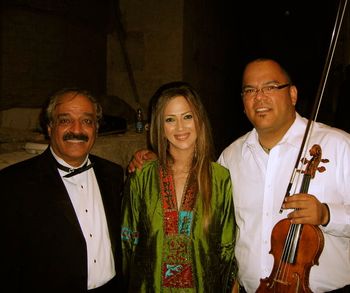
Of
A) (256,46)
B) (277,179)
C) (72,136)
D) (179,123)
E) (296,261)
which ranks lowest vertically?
(296,261)

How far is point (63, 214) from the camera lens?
195cm

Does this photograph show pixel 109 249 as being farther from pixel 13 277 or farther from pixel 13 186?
pixel 13 186

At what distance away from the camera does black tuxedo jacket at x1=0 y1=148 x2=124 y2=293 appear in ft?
6.06

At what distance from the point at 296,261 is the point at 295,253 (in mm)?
42

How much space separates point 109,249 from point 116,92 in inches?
209

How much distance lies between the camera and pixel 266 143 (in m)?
2.12

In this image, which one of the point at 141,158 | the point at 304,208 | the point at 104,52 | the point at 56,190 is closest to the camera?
the point at 304,208

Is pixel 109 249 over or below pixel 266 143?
below

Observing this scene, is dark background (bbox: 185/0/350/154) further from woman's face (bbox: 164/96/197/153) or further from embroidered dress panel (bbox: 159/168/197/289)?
embroidered dress panel (bbox: 159/168/197/289)

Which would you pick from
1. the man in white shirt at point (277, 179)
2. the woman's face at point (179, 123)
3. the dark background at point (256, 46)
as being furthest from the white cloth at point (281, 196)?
the dark background at point (256, 46)

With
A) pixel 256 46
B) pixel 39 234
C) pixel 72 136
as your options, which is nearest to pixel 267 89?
pixel 72 136

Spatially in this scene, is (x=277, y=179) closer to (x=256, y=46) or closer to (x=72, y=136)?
(x=72, y=136)

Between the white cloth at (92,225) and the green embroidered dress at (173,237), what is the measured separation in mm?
128

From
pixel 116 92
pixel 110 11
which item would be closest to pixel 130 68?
pixel 116 92
